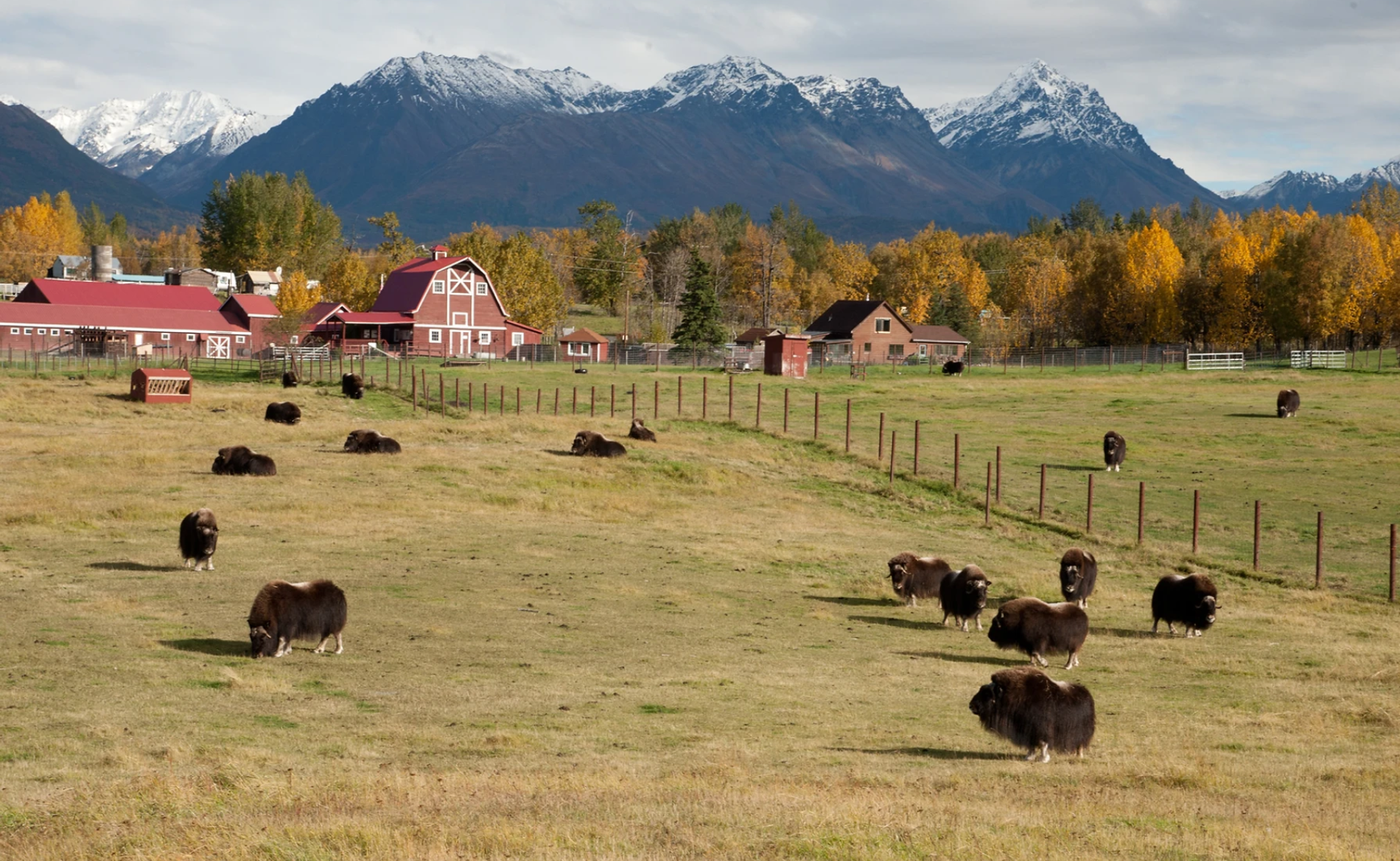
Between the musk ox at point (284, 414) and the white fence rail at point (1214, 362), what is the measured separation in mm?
70908

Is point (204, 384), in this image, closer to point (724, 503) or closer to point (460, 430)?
point (460, 430)

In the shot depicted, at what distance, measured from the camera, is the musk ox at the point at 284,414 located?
54969 millimetres

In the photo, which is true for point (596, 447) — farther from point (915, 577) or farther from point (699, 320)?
point (699, 320)

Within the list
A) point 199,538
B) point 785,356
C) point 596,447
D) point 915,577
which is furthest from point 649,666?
point 785,356

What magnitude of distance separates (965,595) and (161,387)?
47722 mm

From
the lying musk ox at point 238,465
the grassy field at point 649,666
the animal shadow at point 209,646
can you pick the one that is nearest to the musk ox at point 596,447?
the grassy field at point 649,666

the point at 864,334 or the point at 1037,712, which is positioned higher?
the point at 864,334

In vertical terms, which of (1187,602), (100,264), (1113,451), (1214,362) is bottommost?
(1187,602)

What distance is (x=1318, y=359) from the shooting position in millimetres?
102125

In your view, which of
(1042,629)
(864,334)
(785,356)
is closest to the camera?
(1042,629)

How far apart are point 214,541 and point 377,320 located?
288 feet

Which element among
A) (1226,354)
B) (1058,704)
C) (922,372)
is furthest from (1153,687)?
(1226,354)

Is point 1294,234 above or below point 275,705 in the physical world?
above

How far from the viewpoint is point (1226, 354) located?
107 meters
